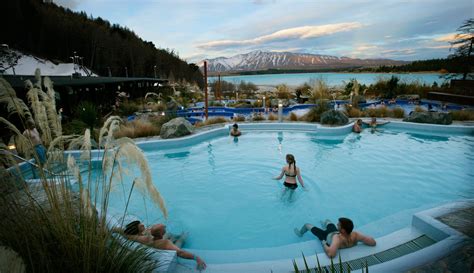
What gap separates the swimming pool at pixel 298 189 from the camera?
4.18 m

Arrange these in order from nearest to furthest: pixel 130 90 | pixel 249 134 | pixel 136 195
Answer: pixel 136 195, pixel 249 134, pixel 130 90

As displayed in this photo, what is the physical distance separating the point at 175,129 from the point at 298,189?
15.5ft

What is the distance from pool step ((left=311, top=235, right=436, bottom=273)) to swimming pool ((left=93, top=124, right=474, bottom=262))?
30.1 inches

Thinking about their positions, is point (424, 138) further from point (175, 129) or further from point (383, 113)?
point (175, 129)

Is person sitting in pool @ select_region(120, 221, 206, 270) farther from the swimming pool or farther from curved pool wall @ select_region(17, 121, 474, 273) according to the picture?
the swimming pool

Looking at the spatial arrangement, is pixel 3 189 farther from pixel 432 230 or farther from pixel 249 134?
pixel 249 134

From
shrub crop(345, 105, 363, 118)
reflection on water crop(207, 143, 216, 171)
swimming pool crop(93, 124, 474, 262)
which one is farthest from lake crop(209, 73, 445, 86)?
reflection on water crop(207, 143, 216, 171)

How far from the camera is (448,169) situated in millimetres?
6098

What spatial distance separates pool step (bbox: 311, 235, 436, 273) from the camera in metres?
2.62

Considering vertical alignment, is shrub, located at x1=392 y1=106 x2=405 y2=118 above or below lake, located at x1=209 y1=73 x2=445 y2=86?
below

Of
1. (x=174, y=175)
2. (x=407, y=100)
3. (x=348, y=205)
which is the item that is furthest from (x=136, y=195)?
Result: (x=407, y=100)

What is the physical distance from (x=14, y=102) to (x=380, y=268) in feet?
11.2

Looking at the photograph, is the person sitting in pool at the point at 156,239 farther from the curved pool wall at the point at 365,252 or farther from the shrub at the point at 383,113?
the shrub at the point at 383,113

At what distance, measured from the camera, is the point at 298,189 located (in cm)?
536
